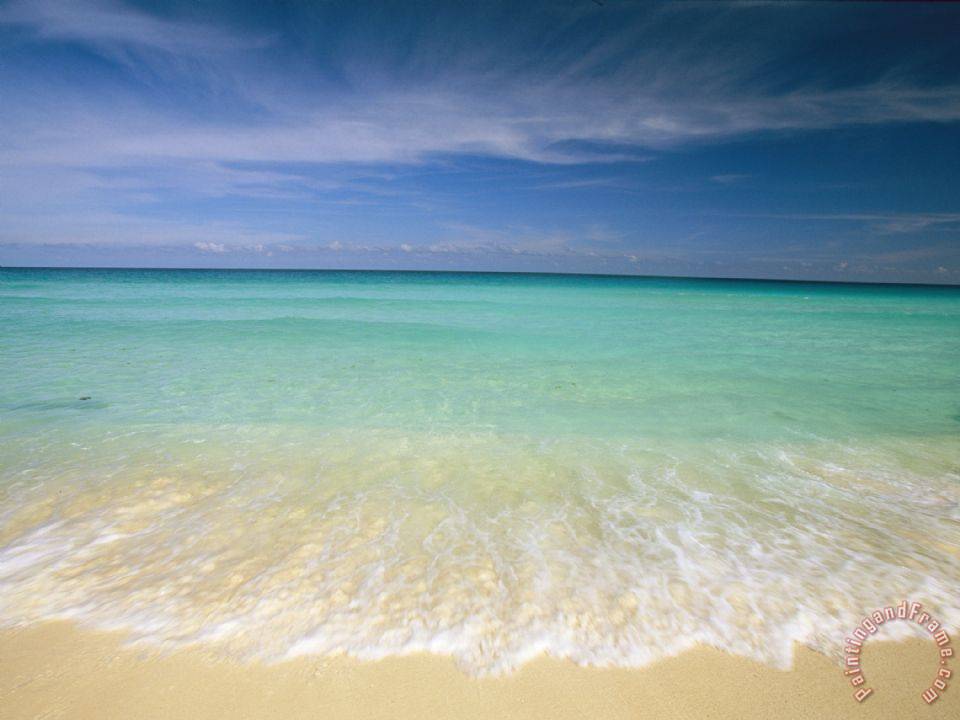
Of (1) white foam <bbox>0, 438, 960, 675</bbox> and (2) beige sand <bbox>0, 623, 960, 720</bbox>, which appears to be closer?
(2) beige sand <bbox>0, 623, 960, 720</bbox>

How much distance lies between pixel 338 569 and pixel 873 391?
8.97m

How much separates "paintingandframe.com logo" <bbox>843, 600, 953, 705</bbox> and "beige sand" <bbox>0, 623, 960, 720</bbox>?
0.03 meters

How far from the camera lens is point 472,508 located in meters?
3.63

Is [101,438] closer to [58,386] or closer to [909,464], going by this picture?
[58,386]

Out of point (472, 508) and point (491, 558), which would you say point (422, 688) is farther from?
point (472, 508)

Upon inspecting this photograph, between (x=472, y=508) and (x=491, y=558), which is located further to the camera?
(x=472, y=508)

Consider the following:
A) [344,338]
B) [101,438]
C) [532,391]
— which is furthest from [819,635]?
[344,338]

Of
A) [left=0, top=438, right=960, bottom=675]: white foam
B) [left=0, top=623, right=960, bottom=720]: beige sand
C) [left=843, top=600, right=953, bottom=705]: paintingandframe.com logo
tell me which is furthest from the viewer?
[left=0, top=438, right=960, bottom=675]: white foam

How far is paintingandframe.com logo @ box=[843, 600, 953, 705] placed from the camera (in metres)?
2.06

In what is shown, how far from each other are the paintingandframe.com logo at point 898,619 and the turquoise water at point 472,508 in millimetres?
68

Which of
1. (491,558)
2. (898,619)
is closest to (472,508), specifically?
(491,558)

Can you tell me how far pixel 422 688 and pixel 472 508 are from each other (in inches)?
63.9

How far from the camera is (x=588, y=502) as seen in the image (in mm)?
3746

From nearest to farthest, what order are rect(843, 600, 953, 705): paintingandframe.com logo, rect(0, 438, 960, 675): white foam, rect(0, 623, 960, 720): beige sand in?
rect(0, 623, 960, 720): beige sand
rect(843, 600, 953, 705): paintingandframe.com logo
rect(0, 438, 960, 675): white foam
